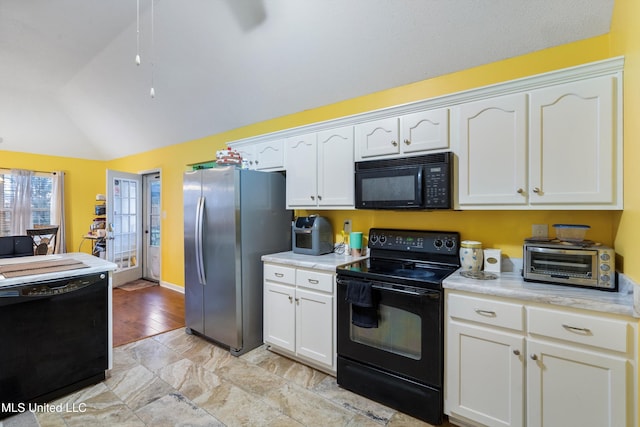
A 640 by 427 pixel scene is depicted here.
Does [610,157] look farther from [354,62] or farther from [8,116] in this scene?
[8,116]

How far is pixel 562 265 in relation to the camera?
171 cm

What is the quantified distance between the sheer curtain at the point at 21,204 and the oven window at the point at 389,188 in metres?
6.55

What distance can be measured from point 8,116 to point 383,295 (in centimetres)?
669

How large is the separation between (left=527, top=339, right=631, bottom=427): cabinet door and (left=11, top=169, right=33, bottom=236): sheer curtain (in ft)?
25.0

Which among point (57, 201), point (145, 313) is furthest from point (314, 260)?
point (57, 201)

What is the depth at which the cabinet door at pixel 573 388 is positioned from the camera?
4.56 ft

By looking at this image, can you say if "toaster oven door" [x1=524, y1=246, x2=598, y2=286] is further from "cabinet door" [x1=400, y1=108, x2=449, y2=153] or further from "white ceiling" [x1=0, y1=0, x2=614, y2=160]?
"white ceiling" [x1=0, y1=0, x2=614, y2=160]

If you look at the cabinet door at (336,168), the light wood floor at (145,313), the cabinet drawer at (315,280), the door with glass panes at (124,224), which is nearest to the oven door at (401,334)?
the cabinet drawer at (315,280)

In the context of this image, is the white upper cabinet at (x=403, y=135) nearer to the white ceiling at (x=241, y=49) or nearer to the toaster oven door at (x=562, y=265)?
the white ceiling at (x=241, y=49)

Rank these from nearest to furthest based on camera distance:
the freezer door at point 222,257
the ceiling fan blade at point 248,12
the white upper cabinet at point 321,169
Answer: the ceiling fan blade at point 248,12 < the white upper cabinet at point 321,169 < the freezer door at point 222,257

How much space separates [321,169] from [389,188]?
27.6 inches

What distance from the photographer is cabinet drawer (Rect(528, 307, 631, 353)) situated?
1.38m

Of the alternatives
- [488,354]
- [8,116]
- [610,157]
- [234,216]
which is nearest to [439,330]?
[488,354]

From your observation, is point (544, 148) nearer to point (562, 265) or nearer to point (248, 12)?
point (562, 265)
